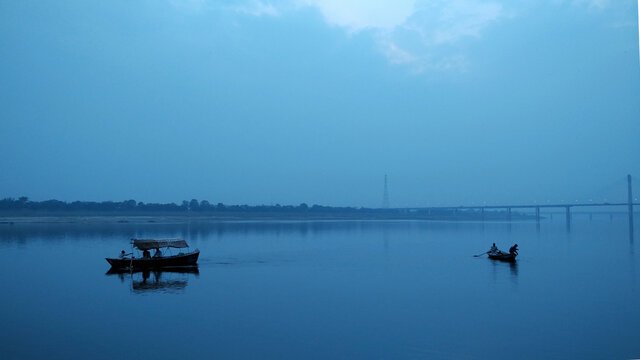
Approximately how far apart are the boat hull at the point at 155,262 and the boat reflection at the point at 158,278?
133mm

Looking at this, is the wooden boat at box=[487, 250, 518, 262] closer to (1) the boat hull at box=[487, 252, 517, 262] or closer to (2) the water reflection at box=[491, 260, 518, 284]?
(1) the boat hull at box=[487, 252, 517, 262]

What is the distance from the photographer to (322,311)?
1047cm

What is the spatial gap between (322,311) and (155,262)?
8.47 m

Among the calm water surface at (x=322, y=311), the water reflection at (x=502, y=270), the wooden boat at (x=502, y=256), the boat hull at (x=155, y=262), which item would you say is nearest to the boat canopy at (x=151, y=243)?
the boat hull at (x=155, y=262)

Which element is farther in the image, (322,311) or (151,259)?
(151,259)

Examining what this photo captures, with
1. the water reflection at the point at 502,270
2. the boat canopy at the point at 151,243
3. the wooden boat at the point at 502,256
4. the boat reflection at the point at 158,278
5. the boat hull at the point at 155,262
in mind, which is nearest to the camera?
the boat reflection at the point at 158,278

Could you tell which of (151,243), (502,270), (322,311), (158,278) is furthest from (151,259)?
(502,270)

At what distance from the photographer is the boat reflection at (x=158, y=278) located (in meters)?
13.6

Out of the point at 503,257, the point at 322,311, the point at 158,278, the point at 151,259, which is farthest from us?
the point at 503,257

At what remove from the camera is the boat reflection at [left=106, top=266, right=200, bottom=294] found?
1364 cm

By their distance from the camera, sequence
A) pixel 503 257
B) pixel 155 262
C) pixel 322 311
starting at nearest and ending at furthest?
pixel 322 311 < pixel 155 262 < pixel 503 257

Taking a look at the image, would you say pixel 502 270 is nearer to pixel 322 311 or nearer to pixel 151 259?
pixel 322 311

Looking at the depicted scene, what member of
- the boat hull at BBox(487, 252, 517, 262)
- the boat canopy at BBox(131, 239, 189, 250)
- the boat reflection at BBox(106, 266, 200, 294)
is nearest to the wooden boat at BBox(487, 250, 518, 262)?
the boat hull at BBox(487, 252, 517, 262)

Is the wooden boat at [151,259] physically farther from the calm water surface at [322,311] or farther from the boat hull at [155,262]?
the calm water surface at [322,311]
